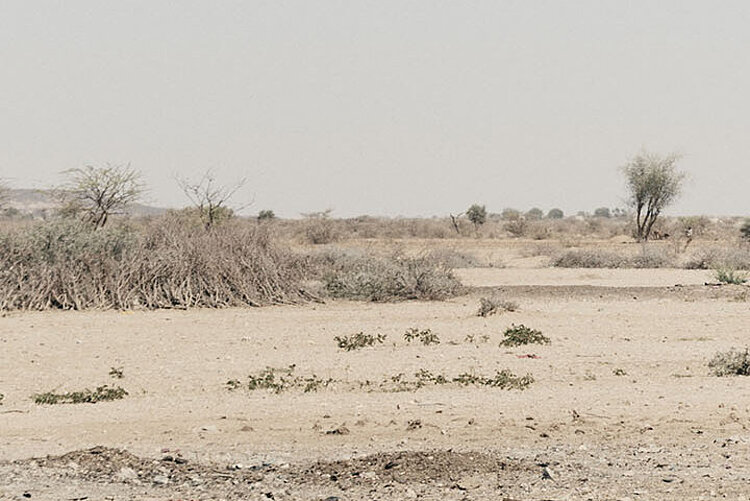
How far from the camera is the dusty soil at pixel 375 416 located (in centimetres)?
793

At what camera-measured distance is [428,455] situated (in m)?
8.45

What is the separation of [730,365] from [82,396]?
7.59 m

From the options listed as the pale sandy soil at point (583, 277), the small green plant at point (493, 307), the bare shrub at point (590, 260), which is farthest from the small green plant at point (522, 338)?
the bare shrub at point (590, 260)

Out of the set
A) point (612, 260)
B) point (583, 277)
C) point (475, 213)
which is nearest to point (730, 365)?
point (583, 277)

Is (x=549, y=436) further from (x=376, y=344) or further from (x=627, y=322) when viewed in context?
(x=627, y=322)

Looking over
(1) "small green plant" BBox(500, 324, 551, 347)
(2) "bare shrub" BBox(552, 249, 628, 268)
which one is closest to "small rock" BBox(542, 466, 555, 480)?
(1) "small green plant" BBox(500, 324, 551, 347)

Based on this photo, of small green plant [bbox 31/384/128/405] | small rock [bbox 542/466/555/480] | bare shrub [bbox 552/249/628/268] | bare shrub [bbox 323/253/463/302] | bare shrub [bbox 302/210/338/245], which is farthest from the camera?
bare shrub [bbox 302/210/338/245]

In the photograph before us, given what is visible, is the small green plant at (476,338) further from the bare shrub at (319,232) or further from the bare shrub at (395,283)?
the bare shrub at (319,232)

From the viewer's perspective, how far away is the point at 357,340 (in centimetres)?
1538

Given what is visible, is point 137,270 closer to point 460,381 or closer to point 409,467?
point 460,381

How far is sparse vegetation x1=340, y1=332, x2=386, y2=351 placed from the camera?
1491cm

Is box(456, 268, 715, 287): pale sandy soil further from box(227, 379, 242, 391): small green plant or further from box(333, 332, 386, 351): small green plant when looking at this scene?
box(227, 379, 242, 391): small green plant

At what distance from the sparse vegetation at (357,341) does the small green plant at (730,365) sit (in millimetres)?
4889

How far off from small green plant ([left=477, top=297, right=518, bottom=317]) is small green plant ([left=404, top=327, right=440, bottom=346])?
7.95ft
